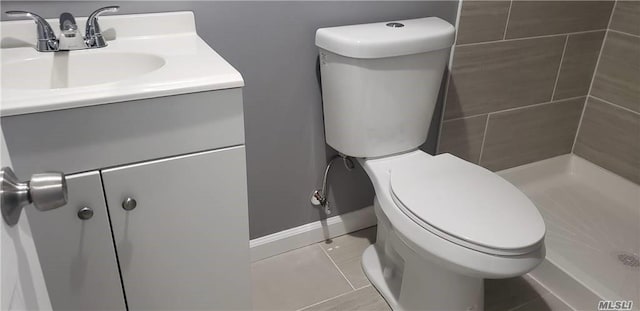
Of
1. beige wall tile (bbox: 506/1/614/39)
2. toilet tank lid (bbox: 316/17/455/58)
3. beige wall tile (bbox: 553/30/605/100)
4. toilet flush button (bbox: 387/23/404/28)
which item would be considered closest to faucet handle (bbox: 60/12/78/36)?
toilet tank lid (bbox: 316/17/455/58)

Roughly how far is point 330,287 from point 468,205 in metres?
0.57

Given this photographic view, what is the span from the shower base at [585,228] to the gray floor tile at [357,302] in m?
0.56

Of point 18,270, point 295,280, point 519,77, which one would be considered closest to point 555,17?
point 519,77

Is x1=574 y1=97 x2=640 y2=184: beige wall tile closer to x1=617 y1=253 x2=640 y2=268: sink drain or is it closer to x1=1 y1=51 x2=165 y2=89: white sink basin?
x1=617 y1=253 x2=640 y2=268: sink drain

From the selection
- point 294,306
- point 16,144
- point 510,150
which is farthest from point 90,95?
point 510,150

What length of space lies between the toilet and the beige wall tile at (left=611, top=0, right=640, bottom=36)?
35.4 inches

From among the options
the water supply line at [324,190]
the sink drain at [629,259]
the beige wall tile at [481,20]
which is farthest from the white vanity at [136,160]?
the sink drain at [629,259]

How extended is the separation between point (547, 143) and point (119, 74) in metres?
1.77

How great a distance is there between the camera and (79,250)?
0.96 metres

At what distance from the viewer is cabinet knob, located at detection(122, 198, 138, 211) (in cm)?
96

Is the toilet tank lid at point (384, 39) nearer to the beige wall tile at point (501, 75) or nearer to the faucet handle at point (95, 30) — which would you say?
the beige wall tile at point (501, 75)

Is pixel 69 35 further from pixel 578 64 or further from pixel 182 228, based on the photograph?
pixel 578 64

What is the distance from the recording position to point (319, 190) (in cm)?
165

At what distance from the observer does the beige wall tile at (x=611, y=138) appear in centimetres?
190
